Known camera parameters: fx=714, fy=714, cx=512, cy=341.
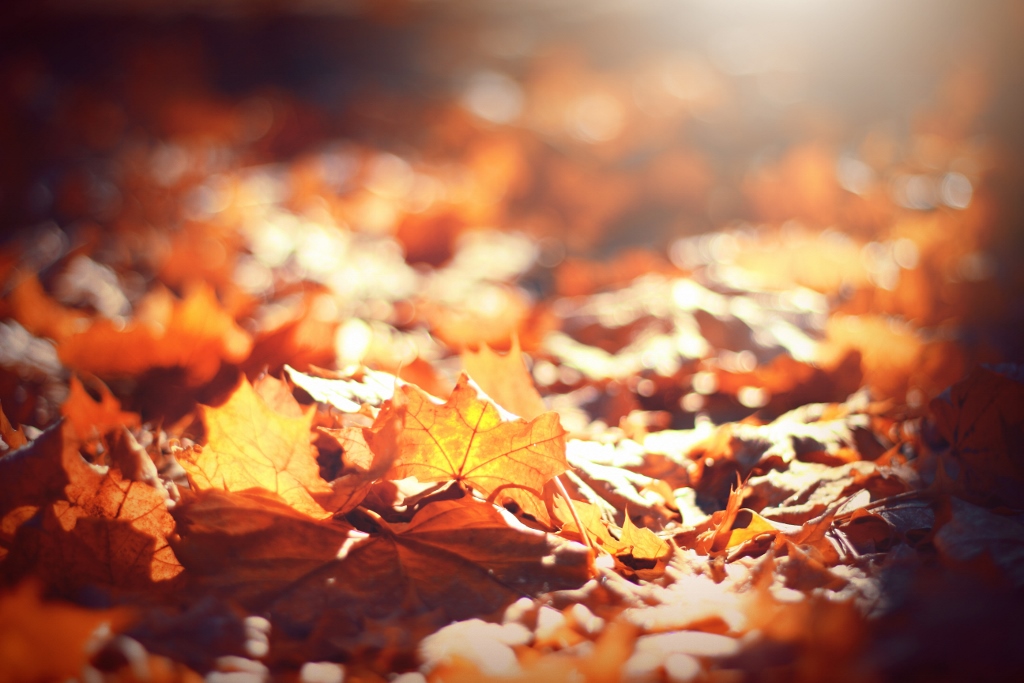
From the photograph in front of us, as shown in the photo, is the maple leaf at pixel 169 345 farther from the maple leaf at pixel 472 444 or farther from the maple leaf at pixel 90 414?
the maple leaf at pixel 472 444

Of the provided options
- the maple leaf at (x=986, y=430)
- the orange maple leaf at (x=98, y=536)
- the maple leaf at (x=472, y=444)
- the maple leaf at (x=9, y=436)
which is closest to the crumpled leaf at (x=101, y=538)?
the orange maple leaf at (x=98, y=536)

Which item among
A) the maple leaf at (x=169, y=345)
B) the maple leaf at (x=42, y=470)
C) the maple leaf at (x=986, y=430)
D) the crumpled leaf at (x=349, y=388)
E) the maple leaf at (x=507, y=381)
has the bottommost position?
the maple leaf at (x=169, y=345)

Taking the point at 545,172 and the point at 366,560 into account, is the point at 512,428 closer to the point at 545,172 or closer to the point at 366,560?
the point at 366,560

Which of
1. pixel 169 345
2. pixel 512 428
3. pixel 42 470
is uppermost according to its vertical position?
pixel 512 428

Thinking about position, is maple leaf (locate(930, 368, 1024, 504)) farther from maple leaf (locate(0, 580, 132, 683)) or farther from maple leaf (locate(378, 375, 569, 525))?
maple leaf (locate(0, 580, 132, 683))

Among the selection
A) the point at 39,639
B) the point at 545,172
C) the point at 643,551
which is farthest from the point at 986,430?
the point at 545,172

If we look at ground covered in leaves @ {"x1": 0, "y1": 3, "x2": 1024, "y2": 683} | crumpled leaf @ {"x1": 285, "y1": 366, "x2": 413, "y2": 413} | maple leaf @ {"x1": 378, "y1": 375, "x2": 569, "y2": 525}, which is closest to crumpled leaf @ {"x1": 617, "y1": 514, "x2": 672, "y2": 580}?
ground covered in leaves @ {"x1": 0, "y1": 3, "x2": 1024, "y2": 683}
